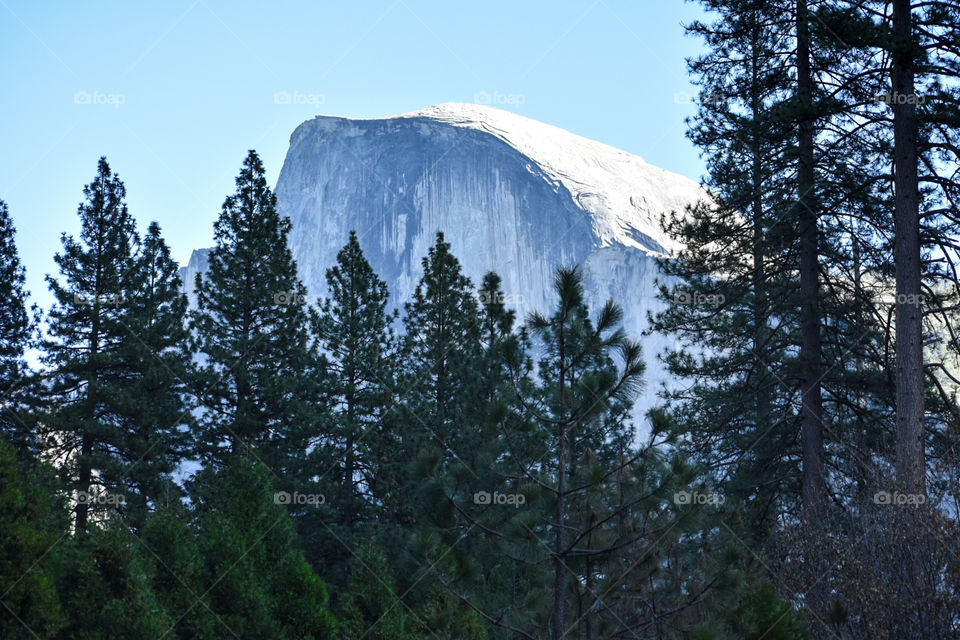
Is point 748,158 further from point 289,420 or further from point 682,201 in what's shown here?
point 682,201

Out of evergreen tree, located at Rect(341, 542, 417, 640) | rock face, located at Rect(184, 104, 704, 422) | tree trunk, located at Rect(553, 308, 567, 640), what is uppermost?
rock face, located at Rect(184, 104, 704, 422)

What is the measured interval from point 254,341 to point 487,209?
244ft

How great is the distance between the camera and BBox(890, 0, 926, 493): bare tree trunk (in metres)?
10.2

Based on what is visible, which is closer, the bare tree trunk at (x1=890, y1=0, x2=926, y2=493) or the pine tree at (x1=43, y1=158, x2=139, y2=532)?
the bare tree trunk at (x1=890, y1=0, x2=926, y2=493)

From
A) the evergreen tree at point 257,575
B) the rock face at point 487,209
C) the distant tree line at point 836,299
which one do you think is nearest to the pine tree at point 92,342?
the evergreen tree at point 257,575

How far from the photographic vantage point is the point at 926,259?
39.3ft

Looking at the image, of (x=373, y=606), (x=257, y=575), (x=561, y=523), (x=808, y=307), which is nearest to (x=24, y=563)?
(x=257, y=575)

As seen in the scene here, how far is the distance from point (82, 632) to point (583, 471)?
261 inches

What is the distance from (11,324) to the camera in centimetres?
2358

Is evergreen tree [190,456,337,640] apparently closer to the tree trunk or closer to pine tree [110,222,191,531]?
the tree trunk

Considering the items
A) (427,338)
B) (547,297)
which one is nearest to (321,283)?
(547,297)

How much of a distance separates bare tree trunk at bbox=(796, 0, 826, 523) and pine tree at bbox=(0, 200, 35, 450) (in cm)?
2038

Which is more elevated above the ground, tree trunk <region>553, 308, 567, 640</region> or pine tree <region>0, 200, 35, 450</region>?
pine tree <region>0, 200, 35, 450</region>

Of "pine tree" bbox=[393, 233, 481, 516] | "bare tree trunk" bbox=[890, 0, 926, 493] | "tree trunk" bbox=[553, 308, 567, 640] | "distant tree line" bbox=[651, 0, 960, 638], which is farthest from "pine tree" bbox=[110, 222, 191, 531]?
"bare tree trunk" bbox=[890, 0, 926, 493]
